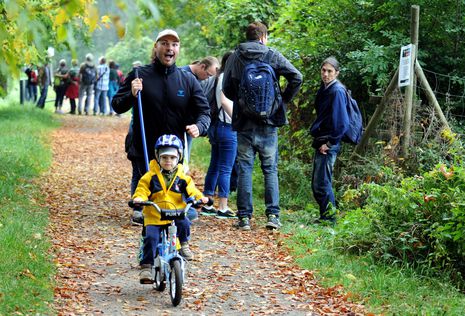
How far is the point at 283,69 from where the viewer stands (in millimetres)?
9594

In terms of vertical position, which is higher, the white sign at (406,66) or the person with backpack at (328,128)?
the white sign at (406,66)

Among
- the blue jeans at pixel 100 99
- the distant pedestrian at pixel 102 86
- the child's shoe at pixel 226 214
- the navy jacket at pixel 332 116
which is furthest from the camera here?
the blue jeans at pixel 100 99

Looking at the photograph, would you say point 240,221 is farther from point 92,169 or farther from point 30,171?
point 92,169

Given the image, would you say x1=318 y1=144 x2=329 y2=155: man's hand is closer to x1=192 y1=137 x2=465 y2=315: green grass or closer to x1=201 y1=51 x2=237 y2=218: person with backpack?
x1=192 y1=137 x2=465 y2=315: green grass

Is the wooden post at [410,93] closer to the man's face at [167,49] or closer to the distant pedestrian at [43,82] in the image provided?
the man's face at [167,49]

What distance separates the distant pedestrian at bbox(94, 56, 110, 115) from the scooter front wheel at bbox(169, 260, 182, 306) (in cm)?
2310

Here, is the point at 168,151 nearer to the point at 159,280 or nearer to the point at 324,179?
the point at 159,280

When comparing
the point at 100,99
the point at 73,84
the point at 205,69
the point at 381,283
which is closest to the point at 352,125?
the point at 205,69

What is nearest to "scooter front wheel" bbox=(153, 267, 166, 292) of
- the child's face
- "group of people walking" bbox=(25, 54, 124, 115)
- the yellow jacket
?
the yellow jacket

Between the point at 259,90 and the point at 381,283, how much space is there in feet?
10.1

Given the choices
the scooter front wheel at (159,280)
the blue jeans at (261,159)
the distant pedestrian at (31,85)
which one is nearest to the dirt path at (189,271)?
the scooter front wheel at (159,280)

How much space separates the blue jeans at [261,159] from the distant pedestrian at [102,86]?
20.1 meters

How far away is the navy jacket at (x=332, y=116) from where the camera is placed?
964cm

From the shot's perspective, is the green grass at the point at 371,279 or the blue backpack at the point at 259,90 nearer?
the green grass at the point at 371,279
